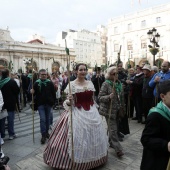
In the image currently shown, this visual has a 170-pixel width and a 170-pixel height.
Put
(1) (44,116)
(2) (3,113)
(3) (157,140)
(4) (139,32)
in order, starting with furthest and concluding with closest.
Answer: (4) (139,32) → (1) (44,116) → (2) (3,113) → (3) (157,140)

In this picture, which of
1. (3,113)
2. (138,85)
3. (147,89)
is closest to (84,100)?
(3,113)

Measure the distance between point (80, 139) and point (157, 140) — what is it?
5.70 feet

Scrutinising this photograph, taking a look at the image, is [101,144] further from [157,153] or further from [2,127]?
[2,127]

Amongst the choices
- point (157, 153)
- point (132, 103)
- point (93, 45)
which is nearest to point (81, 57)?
point (93, 45)

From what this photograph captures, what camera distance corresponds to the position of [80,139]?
3529 mm

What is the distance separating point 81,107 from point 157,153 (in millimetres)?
1868

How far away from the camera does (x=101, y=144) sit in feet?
12.3

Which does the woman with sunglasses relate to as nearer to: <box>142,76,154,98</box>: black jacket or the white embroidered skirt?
the white embroidered skirt

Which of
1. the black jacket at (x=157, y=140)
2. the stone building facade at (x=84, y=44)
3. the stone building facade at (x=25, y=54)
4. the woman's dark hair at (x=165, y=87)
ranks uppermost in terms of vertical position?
the stone building facade at (x=84, y=44)

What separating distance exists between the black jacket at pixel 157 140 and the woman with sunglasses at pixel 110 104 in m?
2.07

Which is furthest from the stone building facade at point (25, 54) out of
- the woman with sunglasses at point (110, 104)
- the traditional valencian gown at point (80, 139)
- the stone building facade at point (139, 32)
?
the traditional valencian gown at point (80, 139)

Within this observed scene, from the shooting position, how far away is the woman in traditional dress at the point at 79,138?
3.48 m

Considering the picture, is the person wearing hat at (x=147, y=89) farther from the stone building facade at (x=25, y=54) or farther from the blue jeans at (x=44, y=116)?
the stone building facade at (x=25, y=54)

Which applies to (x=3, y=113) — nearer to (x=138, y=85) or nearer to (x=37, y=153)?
(x=37, y=153)
